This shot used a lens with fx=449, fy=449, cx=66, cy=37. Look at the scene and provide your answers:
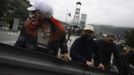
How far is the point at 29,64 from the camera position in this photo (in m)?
5.99

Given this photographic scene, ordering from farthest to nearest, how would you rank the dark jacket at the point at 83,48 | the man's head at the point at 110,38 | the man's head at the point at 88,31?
1. the man's head at the point at 110,38
2. the dark jacket at the point at 83,48
3. the man's head at the point at 88,31

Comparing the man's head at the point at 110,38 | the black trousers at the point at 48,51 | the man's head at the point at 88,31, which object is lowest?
the man's head at the point at 110,38

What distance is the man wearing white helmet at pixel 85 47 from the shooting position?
360 inches

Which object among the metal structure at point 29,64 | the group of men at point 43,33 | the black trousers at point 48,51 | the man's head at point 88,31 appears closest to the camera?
the metal structure at point 29,64

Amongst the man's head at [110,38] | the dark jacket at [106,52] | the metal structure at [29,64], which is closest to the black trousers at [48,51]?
the metal structure at [29,64]

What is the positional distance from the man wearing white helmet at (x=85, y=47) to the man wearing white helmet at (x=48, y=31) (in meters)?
1.59

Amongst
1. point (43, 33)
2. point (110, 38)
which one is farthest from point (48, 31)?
point (110, 38)

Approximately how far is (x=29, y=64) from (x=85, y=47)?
3672 mm

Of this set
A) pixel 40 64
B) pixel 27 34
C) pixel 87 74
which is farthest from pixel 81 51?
pixel 40 64

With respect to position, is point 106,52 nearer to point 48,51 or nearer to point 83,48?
point 83,48

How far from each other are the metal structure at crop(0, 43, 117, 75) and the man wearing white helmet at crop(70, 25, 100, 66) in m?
1.79

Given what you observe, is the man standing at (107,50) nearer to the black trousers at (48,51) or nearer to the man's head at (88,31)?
the man's head at (88,31)

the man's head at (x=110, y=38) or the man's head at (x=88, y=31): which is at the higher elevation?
the man's head at (x=88, y=31)

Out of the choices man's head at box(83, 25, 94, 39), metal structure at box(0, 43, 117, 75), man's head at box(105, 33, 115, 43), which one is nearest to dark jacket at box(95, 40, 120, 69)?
man's head at box(105, 33, 115, 43)
